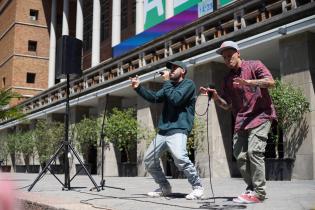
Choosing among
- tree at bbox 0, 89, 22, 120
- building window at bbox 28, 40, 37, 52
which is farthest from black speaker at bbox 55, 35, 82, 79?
building window at bbox 28, 40, 37, 52

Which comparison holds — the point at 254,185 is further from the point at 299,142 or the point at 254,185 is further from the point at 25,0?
the point at 25,0

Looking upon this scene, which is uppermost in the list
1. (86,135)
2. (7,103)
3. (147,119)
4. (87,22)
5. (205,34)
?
(87,22)

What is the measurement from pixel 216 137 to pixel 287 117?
11.6 ft

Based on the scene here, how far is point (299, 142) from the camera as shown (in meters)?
12.2

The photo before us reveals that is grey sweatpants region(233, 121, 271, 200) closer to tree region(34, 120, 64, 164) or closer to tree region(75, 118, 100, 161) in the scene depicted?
tree region(75, 118, 100, 161)

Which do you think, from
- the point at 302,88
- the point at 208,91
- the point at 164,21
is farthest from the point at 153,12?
the point at 208,91

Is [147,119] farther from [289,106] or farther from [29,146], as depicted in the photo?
[29,146]

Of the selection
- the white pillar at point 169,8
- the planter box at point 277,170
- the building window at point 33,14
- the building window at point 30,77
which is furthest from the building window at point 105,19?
the planter box at point 277,170

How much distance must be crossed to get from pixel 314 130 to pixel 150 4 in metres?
15.6

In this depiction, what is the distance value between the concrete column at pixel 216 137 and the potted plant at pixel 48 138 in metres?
11.3

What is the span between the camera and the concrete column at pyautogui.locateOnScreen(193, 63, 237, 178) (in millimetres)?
15211

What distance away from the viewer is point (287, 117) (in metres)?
12.1

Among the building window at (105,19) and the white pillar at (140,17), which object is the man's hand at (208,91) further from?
the building window at (105,19)

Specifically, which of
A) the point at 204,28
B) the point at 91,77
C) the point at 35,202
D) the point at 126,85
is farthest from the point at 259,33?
the point at 91,77
